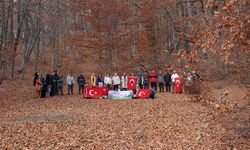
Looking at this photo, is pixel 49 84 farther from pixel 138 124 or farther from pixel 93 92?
pixel 138 124

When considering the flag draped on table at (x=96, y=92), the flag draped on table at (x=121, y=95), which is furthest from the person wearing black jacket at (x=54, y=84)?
the flag draped on table at (x=121, y=95)

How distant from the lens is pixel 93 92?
27.2 meters

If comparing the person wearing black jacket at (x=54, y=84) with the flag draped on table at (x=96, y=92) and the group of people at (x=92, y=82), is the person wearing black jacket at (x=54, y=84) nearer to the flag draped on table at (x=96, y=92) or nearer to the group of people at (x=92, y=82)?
the group of people at (x=92, y=82)

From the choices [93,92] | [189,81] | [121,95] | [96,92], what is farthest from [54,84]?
[189,81]

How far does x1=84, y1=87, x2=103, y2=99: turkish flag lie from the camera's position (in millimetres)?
27031

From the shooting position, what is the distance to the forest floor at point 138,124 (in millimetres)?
11258

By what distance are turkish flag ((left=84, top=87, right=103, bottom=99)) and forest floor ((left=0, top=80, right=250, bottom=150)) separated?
489cm

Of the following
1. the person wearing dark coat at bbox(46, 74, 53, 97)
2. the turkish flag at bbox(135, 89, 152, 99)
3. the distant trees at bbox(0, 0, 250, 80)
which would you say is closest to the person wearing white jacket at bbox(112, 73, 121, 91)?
the turkish flag at bbox(135, 89, 152, 99)

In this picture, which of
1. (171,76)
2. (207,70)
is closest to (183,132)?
(207,70)

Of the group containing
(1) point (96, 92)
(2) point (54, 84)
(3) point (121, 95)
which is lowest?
(3) point (121, 95)

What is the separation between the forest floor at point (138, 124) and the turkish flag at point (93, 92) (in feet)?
16.1

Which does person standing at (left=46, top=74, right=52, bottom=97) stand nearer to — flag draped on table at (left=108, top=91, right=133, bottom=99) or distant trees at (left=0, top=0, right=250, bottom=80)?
flag draped on table at (left=108, top=91, right=133, bottom=99)

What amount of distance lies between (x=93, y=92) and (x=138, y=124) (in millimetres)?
12092

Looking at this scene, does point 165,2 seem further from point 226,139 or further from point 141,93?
point 226,139
